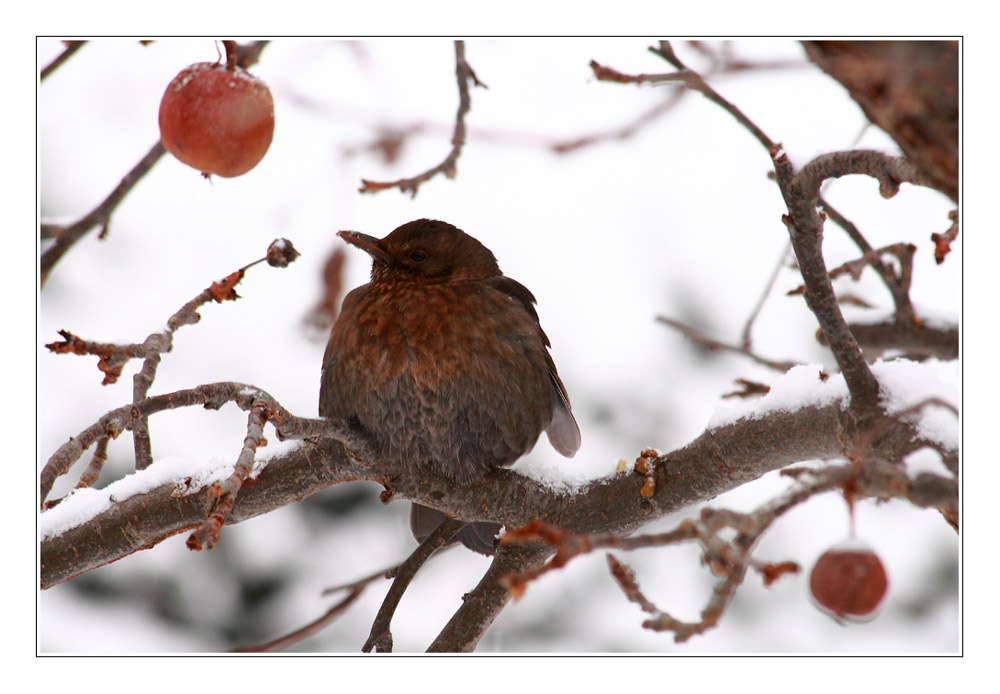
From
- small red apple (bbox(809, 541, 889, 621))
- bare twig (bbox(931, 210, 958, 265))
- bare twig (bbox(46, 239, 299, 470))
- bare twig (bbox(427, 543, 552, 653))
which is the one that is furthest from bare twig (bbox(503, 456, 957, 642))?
bare twig (bbox(427, 543, 552, 653))

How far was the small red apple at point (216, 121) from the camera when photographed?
194 centimetres

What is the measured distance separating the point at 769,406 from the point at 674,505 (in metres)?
0.37

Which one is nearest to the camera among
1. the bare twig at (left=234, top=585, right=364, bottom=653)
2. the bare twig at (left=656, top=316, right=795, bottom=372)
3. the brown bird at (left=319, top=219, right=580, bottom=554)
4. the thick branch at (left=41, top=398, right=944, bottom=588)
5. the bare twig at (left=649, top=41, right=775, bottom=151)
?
the bare twig at (left=649, top=41, right=775, bottom=151)

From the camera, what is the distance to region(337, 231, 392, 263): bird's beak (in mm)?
2818

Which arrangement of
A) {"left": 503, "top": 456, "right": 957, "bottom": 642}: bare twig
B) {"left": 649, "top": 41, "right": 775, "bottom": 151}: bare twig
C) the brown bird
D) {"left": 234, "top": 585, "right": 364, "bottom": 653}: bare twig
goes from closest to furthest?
1. {"left": 503, "top": 456, "right": 957, "bottom": 642}: bare twig
2. {"left": 649, "top": 41, "right": 775, "bottom": 151}: bare twig
3. {"left": 234, "top": 585, "right": 364, "bottom": 653}: bare twig
4. the brown bird

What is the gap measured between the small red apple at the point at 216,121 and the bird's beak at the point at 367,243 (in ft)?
2.50

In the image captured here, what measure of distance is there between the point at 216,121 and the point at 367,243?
0.96 m

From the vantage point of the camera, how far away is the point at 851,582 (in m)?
1.43

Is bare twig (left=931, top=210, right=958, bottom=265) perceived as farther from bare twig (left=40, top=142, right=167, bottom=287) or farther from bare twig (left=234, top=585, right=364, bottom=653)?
bare twig (left=40, top=142, right=167, bottom=287)

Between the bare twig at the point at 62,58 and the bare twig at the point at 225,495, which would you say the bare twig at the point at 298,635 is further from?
the bare twig at the point at 62,58

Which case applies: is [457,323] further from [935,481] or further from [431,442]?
[935,481]

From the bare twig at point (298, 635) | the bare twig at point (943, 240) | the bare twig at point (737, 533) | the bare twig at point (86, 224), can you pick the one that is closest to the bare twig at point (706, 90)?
the bare twig at point (943, 240)

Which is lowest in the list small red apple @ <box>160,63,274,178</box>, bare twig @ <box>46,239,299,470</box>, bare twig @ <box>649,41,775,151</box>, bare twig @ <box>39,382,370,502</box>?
bare twig @ <box>39,382,370,502</box>

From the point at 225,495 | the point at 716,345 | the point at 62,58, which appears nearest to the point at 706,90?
the point at 225,495
